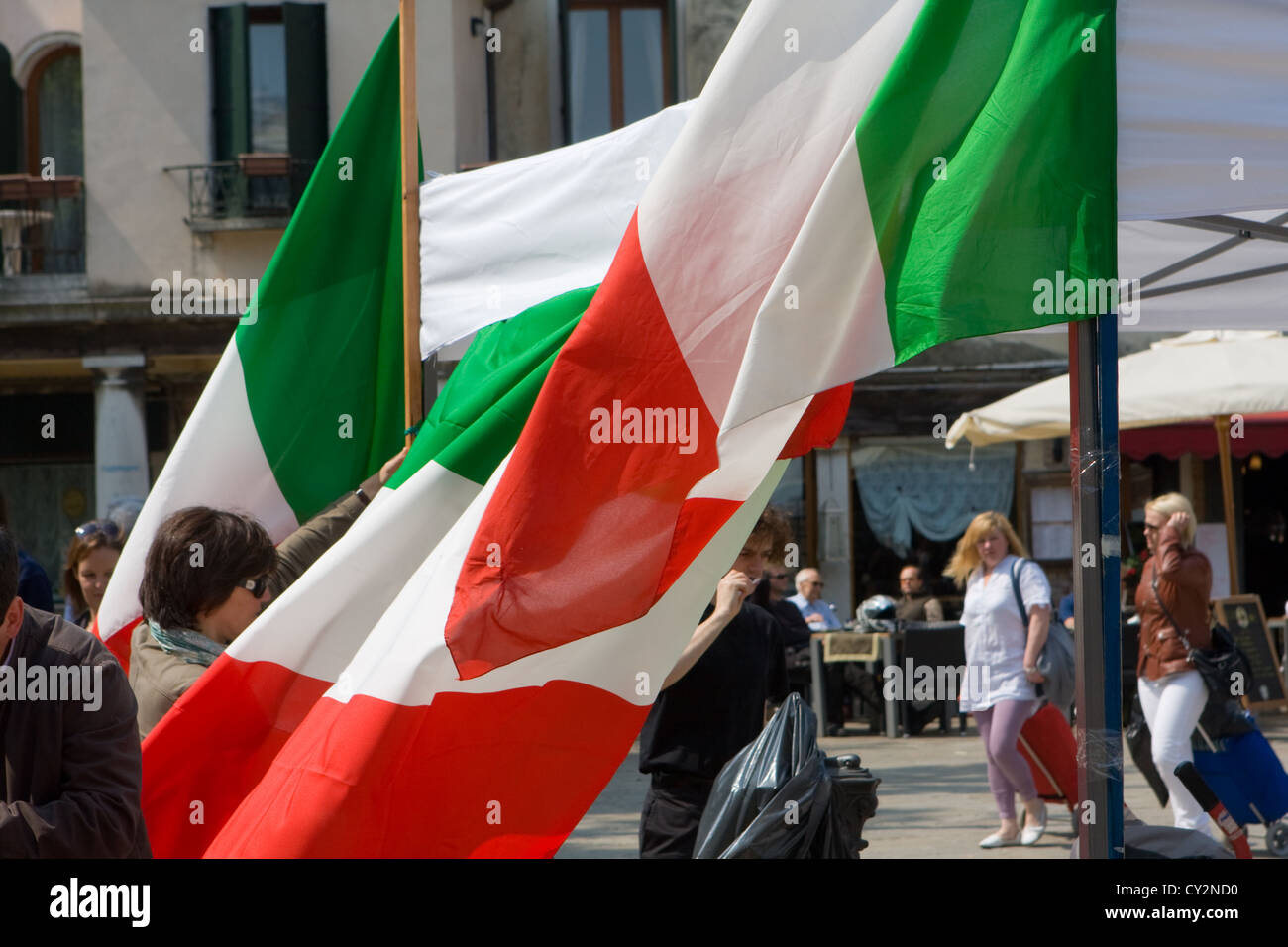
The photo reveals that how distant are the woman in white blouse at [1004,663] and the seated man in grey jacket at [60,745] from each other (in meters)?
5.86

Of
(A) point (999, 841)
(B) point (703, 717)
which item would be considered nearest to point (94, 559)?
(B) point (703, 717)

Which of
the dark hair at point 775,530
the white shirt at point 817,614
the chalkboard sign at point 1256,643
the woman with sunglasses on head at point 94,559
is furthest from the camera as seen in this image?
the white shirt at point 817,614

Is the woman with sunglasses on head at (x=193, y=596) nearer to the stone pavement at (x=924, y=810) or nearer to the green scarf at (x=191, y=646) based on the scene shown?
the green scarf at (x=191, y=646)

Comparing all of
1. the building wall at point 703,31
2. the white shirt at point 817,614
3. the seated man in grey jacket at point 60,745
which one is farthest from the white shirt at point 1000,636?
the building wall at point 703,31

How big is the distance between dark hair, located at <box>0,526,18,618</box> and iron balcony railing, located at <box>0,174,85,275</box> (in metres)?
15.8

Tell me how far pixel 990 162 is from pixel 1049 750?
5.92m

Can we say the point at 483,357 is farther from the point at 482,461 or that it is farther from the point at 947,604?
the point at 947,604

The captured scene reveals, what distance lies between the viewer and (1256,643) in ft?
37.7

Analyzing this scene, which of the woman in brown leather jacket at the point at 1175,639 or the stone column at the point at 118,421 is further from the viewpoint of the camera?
the stone column at the point at 118,421

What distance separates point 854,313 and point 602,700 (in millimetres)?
833

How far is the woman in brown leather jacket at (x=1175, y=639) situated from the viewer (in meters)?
6.89

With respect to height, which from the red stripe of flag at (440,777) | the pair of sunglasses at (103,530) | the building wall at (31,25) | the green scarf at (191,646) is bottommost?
the red stripe of flag at (440,777)

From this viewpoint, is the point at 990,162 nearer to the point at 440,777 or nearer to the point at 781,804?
the point at 440,777

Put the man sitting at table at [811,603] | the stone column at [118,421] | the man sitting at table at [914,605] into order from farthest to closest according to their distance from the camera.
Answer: the stone column at [118,421]
the man sitting at table at [914,605]
the man sitting at table at [811,603]
